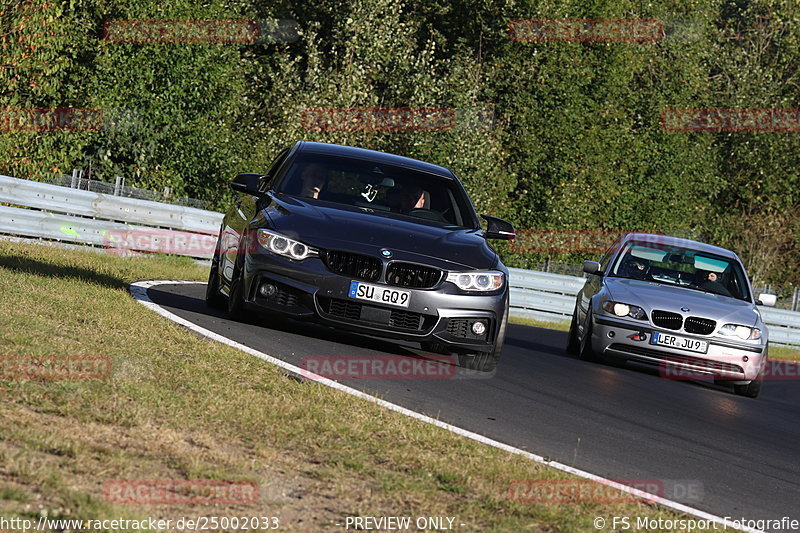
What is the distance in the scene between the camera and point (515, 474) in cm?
606

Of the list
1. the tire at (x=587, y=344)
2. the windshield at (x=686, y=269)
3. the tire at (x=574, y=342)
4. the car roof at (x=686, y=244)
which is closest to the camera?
the tire at (x=587, y=344)

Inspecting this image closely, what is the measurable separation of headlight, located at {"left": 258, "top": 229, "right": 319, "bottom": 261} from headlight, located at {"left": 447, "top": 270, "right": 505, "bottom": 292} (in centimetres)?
111

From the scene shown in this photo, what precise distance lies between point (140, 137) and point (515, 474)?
75.6 ft

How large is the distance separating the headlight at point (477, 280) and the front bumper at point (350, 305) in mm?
66

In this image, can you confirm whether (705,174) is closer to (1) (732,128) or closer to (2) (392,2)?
(1) (732,128)

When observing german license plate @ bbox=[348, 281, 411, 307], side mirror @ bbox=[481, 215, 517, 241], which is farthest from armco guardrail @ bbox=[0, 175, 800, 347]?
german license plate @ bbox=[348, 281, 411, 307]

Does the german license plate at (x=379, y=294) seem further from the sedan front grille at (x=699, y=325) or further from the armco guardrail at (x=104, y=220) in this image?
the armco guardrail at (x=104, y=220)

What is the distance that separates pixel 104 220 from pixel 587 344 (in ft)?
30.6

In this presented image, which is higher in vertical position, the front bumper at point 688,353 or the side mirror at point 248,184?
the side mirror at point 248,184

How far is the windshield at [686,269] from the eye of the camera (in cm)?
1429

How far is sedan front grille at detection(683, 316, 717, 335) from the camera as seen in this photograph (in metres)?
13.1

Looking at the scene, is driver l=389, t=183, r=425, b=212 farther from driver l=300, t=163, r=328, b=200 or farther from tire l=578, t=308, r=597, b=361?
tire l=578, t=308, r=597, b=361

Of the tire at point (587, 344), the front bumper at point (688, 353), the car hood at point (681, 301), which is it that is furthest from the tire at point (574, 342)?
the front bumper at point (688, 353)

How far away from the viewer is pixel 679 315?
13156 mm
